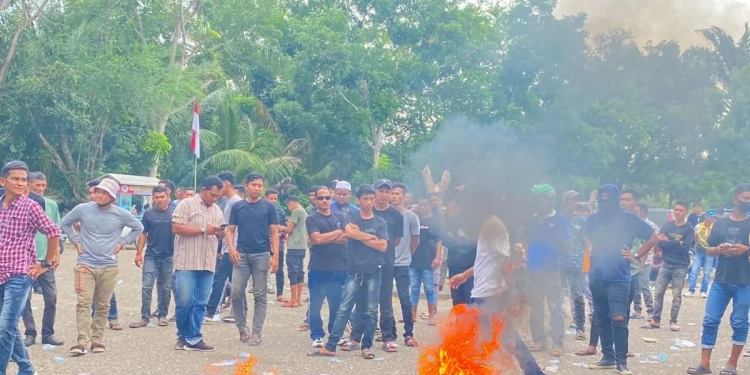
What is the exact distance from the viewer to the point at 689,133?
105 ft

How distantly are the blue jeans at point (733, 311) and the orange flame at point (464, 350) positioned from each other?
2395 mm

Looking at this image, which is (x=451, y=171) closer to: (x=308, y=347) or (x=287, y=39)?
(x=308, y=347)

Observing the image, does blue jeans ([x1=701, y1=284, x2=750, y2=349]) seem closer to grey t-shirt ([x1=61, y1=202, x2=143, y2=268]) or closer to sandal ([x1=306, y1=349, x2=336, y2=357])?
sandal ([x1=306, y1=349, x2=336, y2=357])

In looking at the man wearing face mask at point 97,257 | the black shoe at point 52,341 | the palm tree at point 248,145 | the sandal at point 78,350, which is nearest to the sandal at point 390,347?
the man wearing face mask at point 97,257

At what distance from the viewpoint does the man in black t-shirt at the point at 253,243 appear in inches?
321

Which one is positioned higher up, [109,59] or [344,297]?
[109,59]

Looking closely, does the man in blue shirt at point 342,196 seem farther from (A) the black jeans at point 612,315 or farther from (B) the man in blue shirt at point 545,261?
(A) the black jeans at point 612,315

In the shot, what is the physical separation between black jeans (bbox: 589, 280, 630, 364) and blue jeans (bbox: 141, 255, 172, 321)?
5.10 metres

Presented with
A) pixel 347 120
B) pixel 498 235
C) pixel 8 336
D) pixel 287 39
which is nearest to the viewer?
pixel 8 336

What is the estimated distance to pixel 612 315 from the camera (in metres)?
7.31

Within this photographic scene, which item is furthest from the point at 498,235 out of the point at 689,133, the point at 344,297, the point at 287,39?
the point at 689,133

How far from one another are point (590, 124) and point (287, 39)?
41.5ft

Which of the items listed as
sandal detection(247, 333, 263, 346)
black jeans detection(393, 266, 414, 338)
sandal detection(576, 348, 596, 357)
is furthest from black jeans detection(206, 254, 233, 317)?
sandal detection(576, 348, 596, 357)

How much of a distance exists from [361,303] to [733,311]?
3.67m
